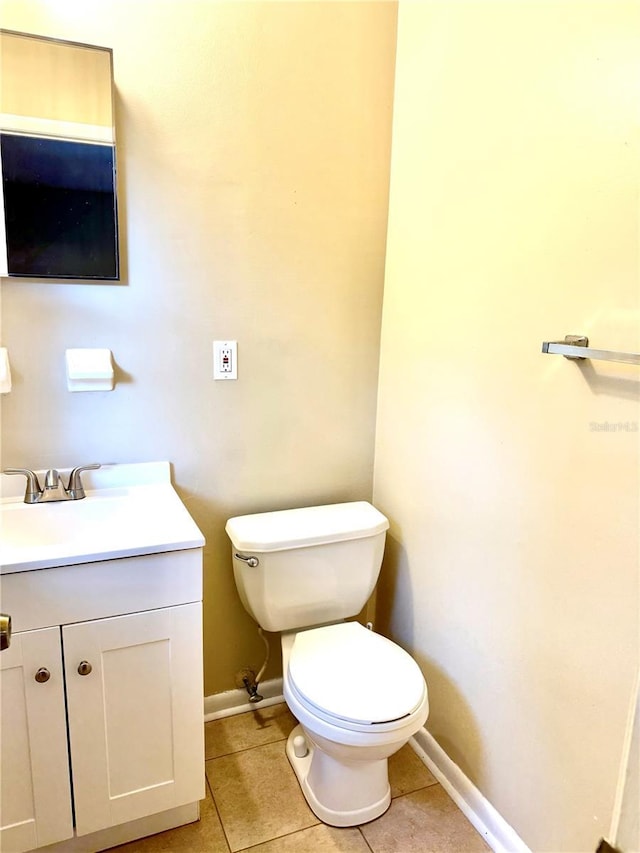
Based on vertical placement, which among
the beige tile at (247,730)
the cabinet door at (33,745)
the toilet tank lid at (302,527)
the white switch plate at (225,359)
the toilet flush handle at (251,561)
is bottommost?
the beige tile at (247,730)

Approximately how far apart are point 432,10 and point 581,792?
196 centimetres

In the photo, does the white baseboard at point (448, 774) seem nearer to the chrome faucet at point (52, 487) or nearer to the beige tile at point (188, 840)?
the beige tile at point (188, 840)

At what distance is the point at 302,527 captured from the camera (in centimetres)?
167

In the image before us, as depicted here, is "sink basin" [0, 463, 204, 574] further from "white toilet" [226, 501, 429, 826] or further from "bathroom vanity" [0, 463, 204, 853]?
"white toilet" [226, 501, 429, 826]

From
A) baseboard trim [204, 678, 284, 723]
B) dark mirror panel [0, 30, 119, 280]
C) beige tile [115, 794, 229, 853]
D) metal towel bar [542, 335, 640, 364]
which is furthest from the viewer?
baseboard trim [204, 678, 284, 723]

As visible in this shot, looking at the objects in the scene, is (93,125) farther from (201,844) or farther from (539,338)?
(201,844)

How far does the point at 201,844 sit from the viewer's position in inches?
56.8

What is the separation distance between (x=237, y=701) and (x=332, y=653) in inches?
21.8

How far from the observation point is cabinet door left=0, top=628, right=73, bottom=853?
1.19 metres

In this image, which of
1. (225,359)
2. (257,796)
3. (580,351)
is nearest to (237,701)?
(257,796)

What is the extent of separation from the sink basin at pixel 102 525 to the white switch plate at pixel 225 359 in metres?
0.32

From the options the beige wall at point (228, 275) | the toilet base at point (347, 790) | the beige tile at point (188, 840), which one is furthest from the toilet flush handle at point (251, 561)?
the beige tile at point (188, 840)

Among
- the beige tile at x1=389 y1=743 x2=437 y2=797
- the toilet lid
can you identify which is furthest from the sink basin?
the beige tile at x1=389 y1=743 x2=437 y2=797

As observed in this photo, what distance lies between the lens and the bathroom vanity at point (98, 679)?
3.91 ft
